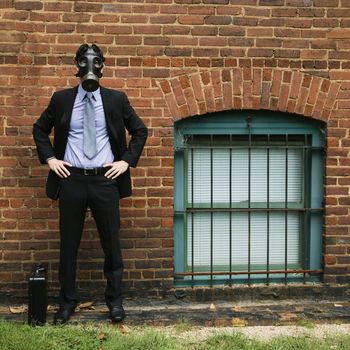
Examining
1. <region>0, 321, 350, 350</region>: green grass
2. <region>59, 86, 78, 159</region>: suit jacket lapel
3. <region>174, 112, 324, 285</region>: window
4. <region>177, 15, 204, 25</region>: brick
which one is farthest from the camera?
<region>174, 112, 324, 285</region>: window

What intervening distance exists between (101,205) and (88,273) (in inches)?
39.8

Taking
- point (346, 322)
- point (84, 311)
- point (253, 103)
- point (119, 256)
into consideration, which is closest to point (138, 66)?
point (253, 103)

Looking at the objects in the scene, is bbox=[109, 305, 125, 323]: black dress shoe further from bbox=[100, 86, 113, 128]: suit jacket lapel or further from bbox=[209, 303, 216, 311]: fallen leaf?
bbox=[100, 86, 113, 128]: suit jacket lapel

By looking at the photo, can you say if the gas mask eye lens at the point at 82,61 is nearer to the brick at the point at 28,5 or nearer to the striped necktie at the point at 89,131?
the striped necktie at the point at 89,131

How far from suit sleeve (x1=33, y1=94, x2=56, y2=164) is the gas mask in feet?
1.14

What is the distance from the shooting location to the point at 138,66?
4.86m

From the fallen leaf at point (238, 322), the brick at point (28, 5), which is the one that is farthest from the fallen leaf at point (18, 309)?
the brick at point (28, 5)

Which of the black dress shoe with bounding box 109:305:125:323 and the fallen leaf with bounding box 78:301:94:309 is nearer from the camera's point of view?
the black dress shoe with bounding box 109:305:125:323

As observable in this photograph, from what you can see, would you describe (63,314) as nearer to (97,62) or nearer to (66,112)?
(66,112)

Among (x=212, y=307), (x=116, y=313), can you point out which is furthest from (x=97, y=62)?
(x=212, y=307)

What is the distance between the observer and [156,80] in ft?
16.0

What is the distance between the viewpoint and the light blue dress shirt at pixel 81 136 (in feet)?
13.7

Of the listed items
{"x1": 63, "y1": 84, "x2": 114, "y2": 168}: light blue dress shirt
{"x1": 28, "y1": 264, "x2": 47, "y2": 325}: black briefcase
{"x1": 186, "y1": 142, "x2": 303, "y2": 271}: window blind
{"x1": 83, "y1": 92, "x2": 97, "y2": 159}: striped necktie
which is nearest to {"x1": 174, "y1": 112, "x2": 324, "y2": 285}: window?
{"x1": 186, "y1": 142, "x2": 303, "y2": 271}: window blind

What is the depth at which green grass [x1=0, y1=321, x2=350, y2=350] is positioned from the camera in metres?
3.80
